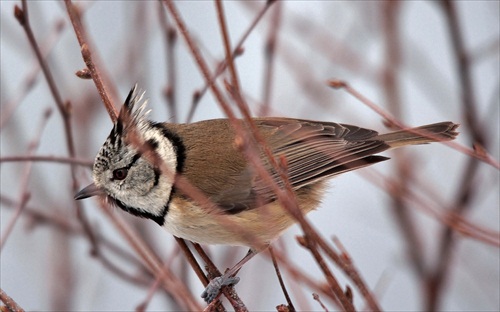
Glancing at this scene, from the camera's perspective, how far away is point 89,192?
3.25m

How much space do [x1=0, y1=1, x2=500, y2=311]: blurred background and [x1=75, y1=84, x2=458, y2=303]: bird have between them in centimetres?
12

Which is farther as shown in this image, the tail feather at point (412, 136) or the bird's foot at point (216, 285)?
the tail feather at point (412, 136)

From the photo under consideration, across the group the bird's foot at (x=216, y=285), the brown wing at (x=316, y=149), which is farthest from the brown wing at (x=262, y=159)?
the bird's foot at (x=216, y=285)

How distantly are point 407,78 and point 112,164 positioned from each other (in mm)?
3787

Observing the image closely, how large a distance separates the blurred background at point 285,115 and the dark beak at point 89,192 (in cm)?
7

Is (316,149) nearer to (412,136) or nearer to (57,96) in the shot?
(412,136)

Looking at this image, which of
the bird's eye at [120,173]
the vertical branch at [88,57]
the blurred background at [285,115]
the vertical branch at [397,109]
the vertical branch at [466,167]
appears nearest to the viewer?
the vertical branch at [88,57]

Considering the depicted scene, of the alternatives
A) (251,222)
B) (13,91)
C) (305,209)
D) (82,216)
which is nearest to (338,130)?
(305,209)

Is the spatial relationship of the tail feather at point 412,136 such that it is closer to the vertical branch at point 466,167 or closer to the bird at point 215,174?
the bird at point 215,174

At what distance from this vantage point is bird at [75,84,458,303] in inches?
125

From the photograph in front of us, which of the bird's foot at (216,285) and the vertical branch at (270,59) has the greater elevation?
the vertical branch at (270,59)

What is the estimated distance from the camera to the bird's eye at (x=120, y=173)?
129 inches

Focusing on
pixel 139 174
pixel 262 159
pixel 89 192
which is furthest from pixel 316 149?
pixel 89 192

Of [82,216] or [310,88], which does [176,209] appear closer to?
[82,216]
